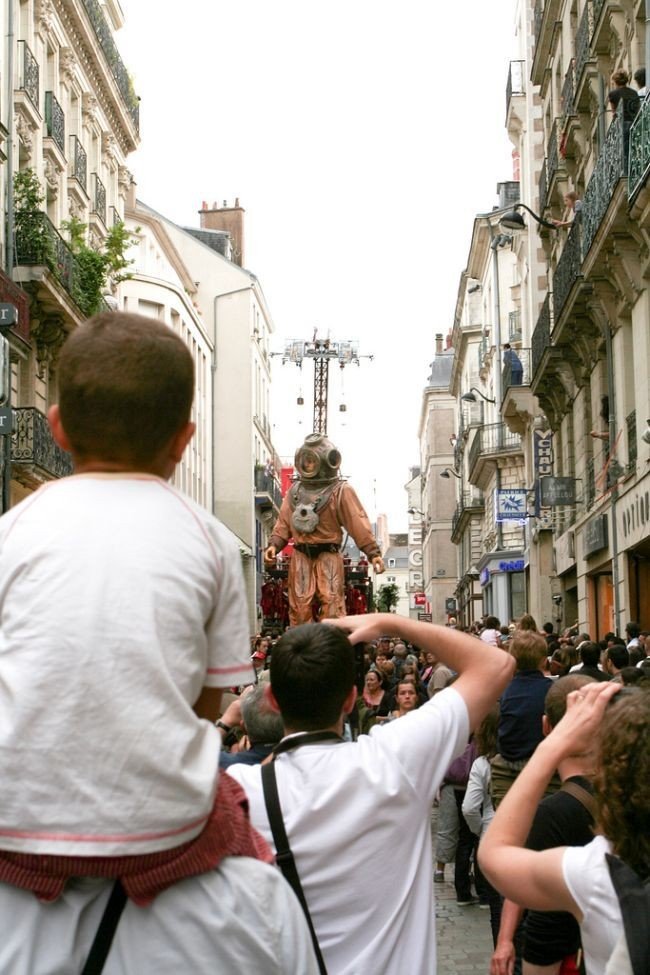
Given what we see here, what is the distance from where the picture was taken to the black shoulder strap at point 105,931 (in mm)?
2301

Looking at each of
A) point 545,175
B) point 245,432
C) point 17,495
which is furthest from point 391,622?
point 245,432

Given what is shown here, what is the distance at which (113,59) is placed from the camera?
39.1 m

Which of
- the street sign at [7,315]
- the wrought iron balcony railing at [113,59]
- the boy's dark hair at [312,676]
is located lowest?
the boy's dark hair at [312,676]

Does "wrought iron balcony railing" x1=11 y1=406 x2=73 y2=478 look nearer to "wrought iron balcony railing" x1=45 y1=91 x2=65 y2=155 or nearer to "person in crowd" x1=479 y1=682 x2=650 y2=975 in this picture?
"wrought iron balcony railing" x1=45 y1=91 x2=65 y2=155

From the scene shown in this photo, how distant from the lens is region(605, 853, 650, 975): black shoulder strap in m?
2.77

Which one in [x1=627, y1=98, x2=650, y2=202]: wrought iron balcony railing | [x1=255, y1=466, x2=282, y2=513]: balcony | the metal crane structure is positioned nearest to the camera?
[x1=627, y1=98, x2=650, y2=202]: wrought iron balcony railing

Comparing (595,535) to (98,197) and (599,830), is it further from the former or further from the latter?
(599,830)

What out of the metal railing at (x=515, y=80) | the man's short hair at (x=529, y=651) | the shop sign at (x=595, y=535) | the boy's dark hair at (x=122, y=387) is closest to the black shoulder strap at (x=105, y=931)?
the boy's dark hair at (x=122, y=387)

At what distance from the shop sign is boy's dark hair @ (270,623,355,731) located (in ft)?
74.8

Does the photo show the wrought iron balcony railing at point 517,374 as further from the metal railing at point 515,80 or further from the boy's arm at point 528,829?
the boy's arm at point 528,829

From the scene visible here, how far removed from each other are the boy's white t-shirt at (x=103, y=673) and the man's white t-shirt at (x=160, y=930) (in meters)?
0.11

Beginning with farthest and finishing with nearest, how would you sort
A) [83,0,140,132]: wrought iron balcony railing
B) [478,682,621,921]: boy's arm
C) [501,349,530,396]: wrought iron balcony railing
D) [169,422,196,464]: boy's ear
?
[501,349,530,396]: wrought iron balcony railing → [83,0,140,132]: wrought iron balcony railing → [478,682,621,921]: boy's arm → [169,422,196,464]: boy's ear

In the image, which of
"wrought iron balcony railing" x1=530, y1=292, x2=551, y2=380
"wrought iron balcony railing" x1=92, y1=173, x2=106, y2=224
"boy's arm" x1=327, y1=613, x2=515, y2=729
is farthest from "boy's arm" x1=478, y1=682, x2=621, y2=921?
"wrought iron balcony railing" x1=92, y1=173, x2=106, y2=224

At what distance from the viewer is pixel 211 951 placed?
7.59ft
